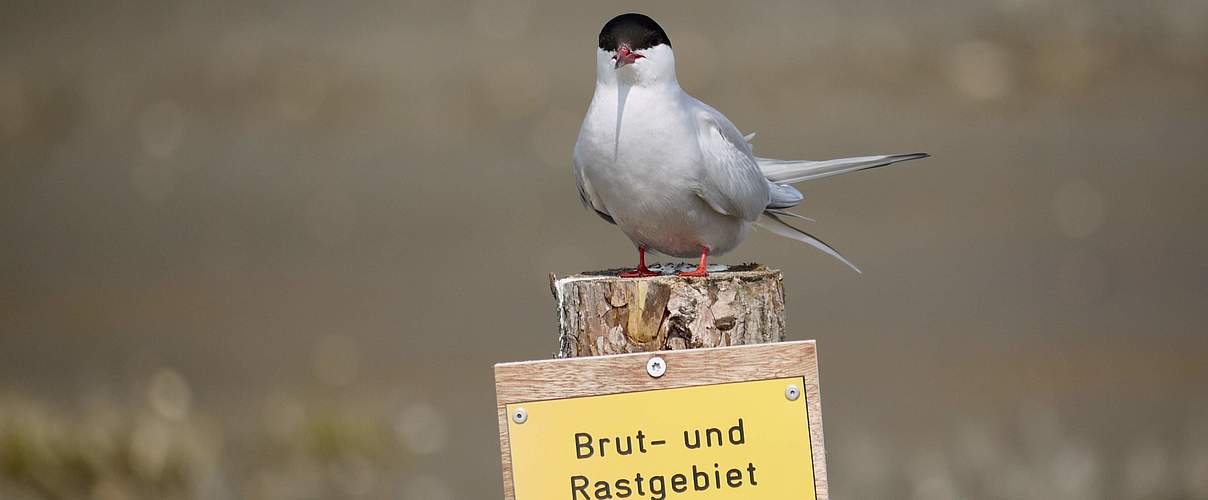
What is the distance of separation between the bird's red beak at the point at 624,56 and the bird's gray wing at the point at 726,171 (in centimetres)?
25


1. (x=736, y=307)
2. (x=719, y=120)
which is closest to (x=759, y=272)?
(x=736, y=307)

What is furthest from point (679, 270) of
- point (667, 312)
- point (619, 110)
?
point (619, 110)

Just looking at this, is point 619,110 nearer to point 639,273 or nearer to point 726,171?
point 726,171

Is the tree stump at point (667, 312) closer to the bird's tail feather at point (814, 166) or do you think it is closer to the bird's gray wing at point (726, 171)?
the bird's gray wing at point (726, 171)

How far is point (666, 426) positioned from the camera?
214cm

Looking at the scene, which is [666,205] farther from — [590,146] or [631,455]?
[631,455]

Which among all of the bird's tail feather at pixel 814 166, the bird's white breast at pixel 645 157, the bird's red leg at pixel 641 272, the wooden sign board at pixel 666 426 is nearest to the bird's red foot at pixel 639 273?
the bird's red leg at pixel 641 272

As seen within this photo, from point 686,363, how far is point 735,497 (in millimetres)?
259

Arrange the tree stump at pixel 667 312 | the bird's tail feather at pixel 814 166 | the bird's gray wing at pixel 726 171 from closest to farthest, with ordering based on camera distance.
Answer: the tree stump at pixel 667 312, the bird's gray wing at pixel 726 171, the bird's tail feather at pixel 814 166

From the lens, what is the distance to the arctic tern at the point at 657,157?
8.39 feet

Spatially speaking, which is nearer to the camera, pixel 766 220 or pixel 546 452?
pixel 546 452

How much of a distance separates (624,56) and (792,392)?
0.82m

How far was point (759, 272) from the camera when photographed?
102 inches

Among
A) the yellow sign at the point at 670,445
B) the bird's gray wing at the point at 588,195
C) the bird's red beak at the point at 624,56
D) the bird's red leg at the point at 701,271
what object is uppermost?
the bird's red beak at the point at 624,56
